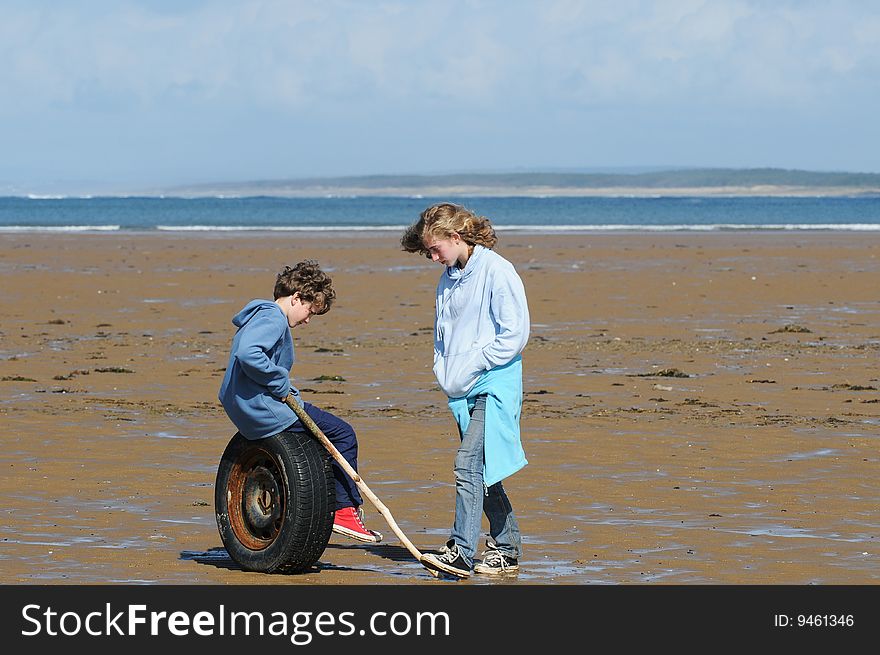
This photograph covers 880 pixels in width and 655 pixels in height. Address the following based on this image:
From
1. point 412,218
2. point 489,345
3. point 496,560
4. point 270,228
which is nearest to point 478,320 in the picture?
point 489,345

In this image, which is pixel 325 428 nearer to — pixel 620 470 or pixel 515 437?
pixel 515 437

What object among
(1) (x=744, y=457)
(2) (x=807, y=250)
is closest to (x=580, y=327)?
(1) (x=744, y=457)

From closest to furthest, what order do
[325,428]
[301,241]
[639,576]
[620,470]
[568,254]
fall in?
[639,576], [325,428], [620,470], [568,254], [301,241]

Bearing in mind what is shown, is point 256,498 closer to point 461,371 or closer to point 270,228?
point 461,371

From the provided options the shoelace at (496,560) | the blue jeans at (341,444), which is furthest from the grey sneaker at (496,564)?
the blue jeans at (341,444)

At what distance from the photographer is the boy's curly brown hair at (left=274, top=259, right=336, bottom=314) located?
23.2 feet

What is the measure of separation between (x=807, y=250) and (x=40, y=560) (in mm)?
31782

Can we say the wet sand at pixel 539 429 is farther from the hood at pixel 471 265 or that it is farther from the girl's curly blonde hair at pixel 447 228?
the girl's curly blonde hair at pixel 447 228

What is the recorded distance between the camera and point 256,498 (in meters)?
7.34

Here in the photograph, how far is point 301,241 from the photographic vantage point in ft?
146

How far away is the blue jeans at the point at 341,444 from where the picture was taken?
7383 mm

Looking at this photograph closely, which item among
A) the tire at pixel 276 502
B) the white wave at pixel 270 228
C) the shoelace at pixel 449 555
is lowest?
the shoelace at pixel 449 555

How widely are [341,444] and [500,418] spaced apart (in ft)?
2.88

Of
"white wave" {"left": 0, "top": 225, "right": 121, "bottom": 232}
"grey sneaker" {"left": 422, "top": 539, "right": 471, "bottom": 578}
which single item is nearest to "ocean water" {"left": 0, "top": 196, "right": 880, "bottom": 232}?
"white wave" {"left": 0, "top": 225, "right": 121, "bottom": 232}
